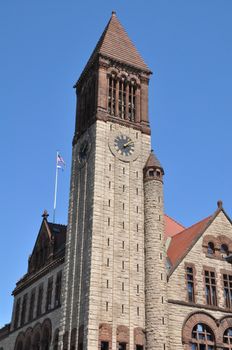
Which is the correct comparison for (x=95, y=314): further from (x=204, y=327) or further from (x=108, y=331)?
(x=204, y=327)

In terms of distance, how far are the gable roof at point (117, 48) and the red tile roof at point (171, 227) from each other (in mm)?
16202

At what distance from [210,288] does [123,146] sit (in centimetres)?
1496

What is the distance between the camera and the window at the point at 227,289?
4897 centimetres

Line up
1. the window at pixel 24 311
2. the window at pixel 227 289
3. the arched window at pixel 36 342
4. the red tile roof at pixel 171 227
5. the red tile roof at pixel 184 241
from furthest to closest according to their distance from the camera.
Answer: the window at pixel 24 311, the red tile roof at pixel 171 227, the arched window at pixel 36 342, the red tile roof at pixel 184 241, the window at pixel 227 289

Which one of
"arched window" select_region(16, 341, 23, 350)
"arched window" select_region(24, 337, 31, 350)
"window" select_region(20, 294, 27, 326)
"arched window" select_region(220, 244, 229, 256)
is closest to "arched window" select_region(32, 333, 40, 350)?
"arched window" select_region(24, 337, 31, 350)

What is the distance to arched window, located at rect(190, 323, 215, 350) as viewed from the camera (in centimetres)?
4578

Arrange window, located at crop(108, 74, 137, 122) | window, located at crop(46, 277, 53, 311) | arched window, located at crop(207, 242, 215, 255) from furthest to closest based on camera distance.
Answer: window, located at crop(108, 74, 137, 122) < window, located at crop(46, 277, 53, 311) < arched window, located at crop(207, 242, 215, 255)

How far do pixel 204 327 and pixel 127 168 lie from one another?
50.5ft

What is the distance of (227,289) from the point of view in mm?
49656

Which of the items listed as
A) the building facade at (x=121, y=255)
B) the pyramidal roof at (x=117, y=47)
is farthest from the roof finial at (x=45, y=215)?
the pyramidal roof at (x=117, y=47)

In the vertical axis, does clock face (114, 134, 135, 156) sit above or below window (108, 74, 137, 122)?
below

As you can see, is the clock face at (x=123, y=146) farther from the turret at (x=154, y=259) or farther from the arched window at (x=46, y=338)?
the arched window at (x=46, y=338)

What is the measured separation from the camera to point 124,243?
157 feet

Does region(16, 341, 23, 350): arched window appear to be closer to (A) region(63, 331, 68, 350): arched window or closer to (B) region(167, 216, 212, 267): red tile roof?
(A) region(63, 331, 68, 350): arched window
